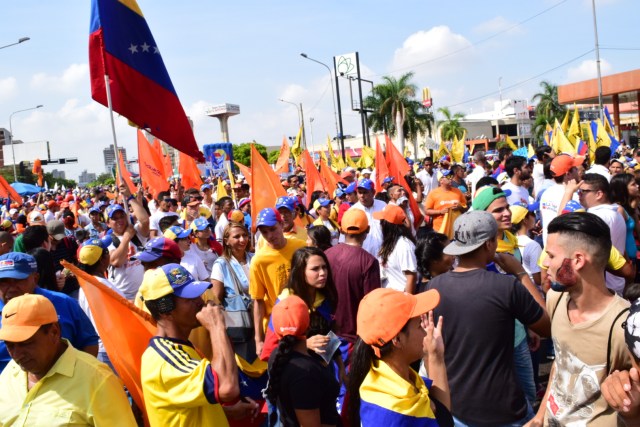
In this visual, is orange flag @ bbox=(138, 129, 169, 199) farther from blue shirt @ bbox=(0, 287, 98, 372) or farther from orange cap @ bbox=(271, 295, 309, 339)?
orange cap @ bbox=(271, 295, 309, 339)

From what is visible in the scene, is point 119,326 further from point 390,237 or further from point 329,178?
point 329,178

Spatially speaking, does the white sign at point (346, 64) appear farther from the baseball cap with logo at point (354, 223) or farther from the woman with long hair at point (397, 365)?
the woman with long hair at point (397, 365)

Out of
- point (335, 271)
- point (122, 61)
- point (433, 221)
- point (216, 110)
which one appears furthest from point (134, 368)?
point (216, 110)

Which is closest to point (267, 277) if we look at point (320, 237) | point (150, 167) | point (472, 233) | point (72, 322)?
point (320, 237)

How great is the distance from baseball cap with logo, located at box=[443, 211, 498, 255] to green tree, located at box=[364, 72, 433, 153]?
160ft

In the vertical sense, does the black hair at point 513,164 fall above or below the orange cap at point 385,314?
above

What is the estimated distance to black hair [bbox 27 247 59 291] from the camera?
527cm

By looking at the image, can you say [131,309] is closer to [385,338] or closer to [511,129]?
[385,338]

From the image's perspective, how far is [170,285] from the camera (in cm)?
304

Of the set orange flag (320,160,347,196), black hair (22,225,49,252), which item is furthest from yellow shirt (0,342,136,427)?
orange flag (320,160,347,196)

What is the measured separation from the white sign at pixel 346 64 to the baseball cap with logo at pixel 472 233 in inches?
1577

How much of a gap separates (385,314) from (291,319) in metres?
0.68

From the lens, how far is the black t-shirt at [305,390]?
3.05 meters

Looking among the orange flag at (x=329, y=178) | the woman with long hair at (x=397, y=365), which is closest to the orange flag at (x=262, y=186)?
the woman with long hair at (x=397, y=365)
